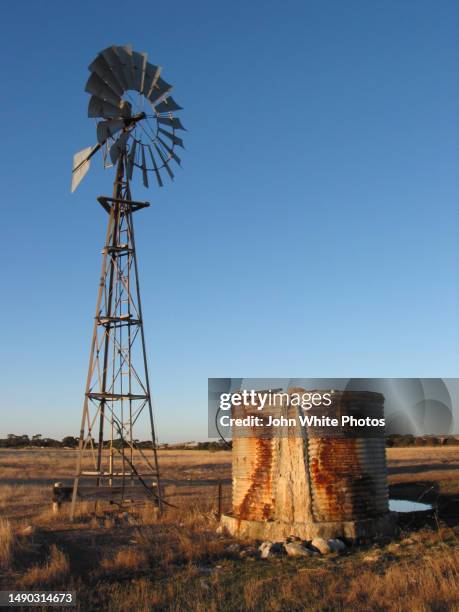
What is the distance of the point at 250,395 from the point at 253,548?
386cm

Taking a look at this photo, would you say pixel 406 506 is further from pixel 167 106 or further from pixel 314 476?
pixel 167 106

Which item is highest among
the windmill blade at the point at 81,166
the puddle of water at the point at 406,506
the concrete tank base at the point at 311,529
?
the windmill blade at the point at 81,166

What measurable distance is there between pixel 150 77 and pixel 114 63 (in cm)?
133

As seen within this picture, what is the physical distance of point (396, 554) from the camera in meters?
12.7

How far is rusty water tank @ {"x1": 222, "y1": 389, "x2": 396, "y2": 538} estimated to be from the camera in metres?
14.4

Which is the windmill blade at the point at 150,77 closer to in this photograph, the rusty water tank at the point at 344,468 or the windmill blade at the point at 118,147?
the windmill blade at the point at 118,147

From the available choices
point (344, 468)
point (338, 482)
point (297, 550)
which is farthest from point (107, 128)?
point (297, 550)

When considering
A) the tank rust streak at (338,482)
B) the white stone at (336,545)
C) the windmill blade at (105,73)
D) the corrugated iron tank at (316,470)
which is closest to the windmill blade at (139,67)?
the windmill blade at (105,73)

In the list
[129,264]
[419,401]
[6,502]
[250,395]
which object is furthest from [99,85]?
[419,401]

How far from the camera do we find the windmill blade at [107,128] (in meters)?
19.2

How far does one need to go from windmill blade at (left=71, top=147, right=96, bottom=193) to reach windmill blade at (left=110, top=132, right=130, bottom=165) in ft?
2.21

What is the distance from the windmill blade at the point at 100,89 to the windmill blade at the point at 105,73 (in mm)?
105

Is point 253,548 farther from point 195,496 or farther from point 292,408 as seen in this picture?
point 195,496

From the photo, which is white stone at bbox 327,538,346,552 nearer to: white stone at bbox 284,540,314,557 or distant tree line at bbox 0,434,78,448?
white stone at bbox 284,540,314,557
